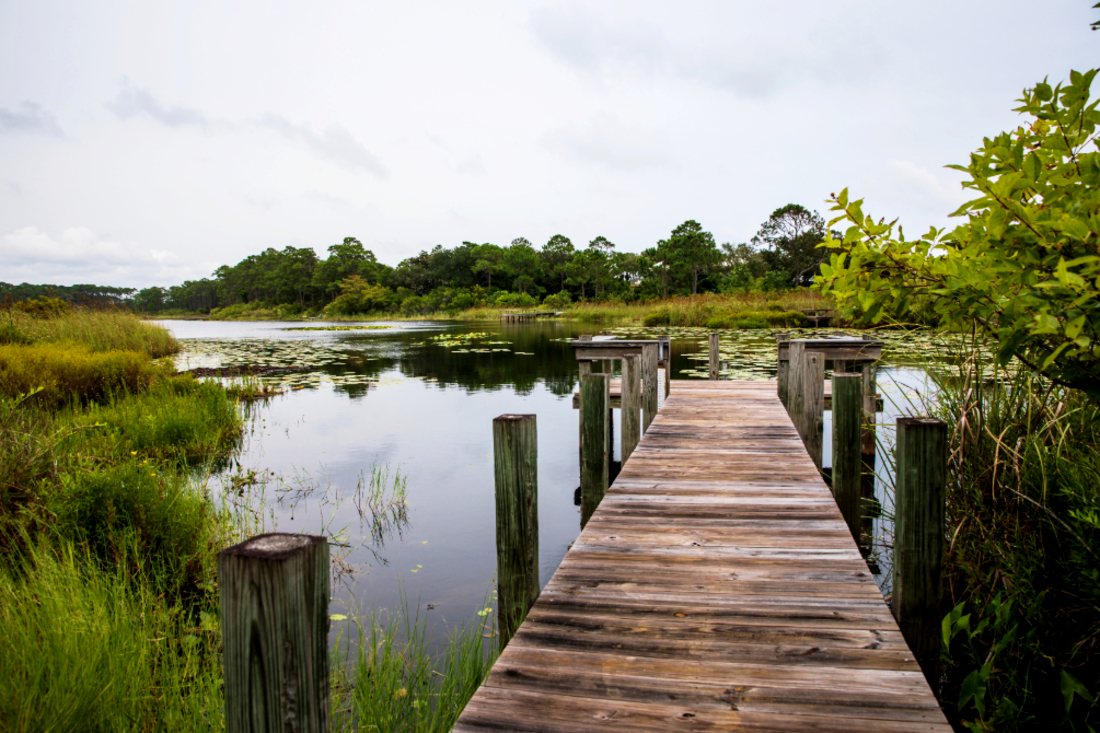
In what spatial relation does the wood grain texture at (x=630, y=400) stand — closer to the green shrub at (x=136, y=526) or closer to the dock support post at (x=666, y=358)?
the dock support post at (x=666, y=358)

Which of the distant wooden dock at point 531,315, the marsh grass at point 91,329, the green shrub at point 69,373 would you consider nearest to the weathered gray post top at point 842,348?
the green shrub at point 69,373

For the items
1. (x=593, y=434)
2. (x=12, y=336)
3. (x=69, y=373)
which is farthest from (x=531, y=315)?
(x=593, y=434)

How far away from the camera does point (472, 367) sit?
16969 mm

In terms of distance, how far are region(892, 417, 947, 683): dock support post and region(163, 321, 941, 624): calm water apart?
138cm

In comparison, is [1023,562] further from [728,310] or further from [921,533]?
[728,310]

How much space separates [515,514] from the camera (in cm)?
279

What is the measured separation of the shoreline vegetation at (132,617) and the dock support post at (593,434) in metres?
1.25

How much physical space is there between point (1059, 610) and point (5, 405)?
673cm

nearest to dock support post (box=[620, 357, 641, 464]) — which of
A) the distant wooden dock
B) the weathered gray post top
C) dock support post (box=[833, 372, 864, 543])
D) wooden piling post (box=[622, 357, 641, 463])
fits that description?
wooden piling post (box=[622, 357, 641, 463])

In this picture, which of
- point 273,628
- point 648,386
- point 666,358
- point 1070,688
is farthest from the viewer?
point 666,358

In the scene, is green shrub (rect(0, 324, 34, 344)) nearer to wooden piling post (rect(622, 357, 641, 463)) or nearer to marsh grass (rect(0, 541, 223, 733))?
marsh grass (rect(0, 541, 223, 733))

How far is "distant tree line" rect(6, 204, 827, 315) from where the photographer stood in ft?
172

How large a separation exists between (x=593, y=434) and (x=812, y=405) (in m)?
3.06

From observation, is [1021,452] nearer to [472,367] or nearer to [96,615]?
[96,615]
